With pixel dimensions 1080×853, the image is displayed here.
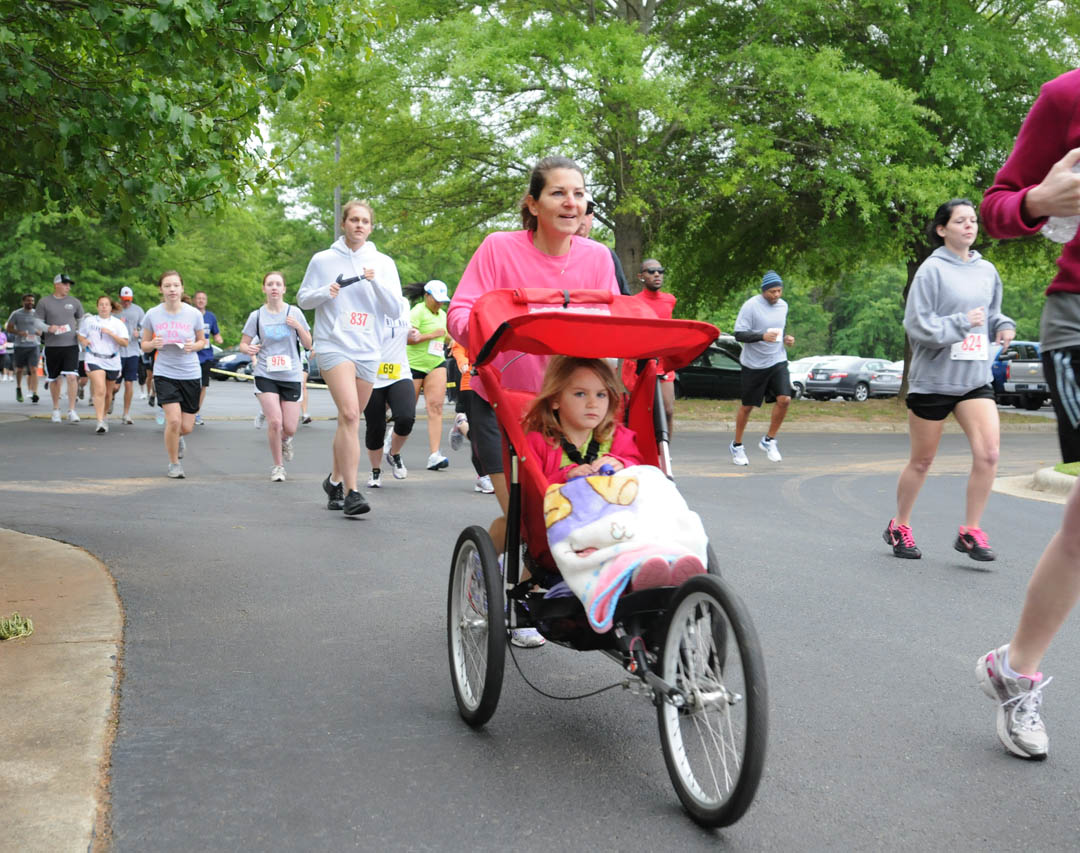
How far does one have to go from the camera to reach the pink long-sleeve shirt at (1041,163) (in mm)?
3203

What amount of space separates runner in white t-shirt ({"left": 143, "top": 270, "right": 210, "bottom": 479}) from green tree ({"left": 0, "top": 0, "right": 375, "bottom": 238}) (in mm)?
4120

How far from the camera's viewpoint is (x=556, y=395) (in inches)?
153

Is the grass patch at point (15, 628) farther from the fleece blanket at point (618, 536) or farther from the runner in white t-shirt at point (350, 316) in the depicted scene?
the runner in white t-shirt at point (350, 316)

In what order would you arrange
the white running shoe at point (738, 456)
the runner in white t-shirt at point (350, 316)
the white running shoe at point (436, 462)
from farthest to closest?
the white running shoe at point (738, 456) < the white running shoe at point (436, 462) < the runner in white t-shirt at point (350, 316)

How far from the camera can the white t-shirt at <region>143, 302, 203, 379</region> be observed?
35.7 ft

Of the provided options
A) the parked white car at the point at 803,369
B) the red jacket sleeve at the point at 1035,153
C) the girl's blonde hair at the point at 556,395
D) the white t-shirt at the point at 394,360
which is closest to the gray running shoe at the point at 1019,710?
the red jacket sleeve at the point at 1035,153

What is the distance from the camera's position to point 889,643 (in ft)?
16.0

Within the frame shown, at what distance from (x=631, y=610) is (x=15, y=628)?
2.61 m

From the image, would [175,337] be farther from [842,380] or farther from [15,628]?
[842,380]

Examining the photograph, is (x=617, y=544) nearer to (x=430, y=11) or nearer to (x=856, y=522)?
(x=856, y=522)

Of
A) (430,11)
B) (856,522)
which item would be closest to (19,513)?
(856,522)

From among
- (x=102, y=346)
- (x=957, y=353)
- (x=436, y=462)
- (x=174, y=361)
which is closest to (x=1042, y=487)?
(x=957, y=353)

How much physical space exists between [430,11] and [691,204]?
19.7ft

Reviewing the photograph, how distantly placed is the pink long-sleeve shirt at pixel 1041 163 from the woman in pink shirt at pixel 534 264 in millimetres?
1501
